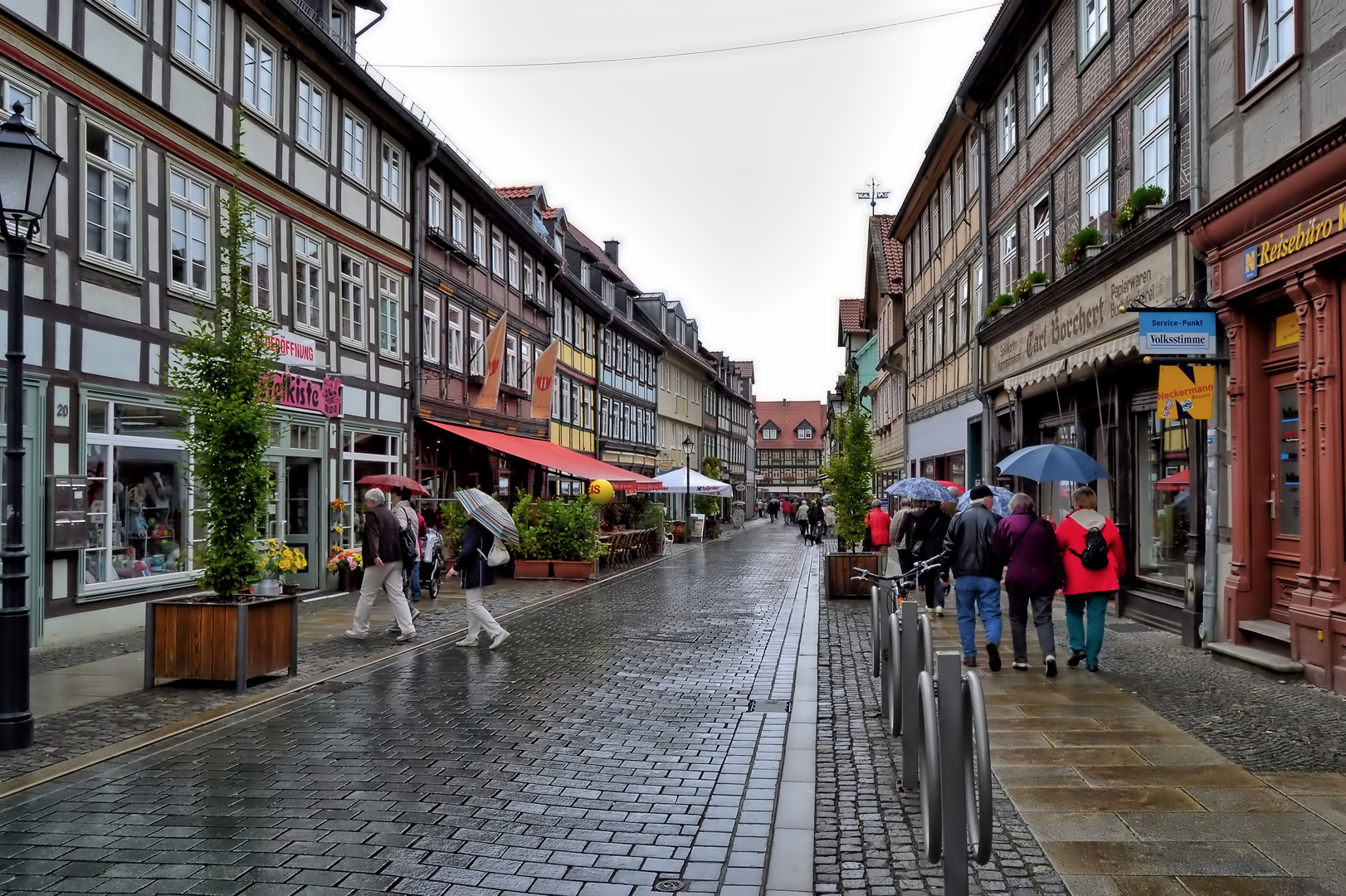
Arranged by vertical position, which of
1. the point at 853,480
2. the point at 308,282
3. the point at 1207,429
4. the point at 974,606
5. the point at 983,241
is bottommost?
the point at 974,606

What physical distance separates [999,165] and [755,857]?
1882cm

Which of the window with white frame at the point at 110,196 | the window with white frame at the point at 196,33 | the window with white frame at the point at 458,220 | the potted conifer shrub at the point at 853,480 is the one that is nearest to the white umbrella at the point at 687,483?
the window with white frame at the point at 458,220

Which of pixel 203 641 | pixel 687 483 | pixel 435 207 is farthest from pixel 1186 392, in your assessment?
pixel 687 483

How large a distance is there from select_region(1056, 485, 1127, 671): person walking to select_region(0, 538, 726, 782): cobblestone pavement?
6.87 metres

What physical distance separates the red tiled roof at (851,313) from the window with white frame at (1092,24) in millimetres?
50116

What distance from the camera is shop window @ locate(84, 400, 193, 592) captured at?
42.3 feet

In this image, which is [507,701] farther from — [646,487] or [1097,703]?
[646,487]

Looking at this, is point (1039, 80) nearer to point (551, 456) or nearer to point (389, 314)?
point (389, 314)

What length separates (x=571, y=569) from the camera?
70.7 feet

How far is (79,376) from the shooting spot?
1249cm

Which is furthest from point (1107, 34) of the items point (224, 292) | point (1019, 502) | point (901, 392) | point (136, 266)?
point (901, 392)

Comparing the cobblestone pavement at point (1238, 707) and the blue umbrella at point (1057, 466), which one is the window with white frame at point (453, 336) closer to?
the blue umbrella at point (1057, 466)

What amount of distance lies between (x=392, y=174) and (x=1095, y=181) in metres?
13.5

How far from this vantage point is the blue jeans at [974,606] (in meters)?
10.0
